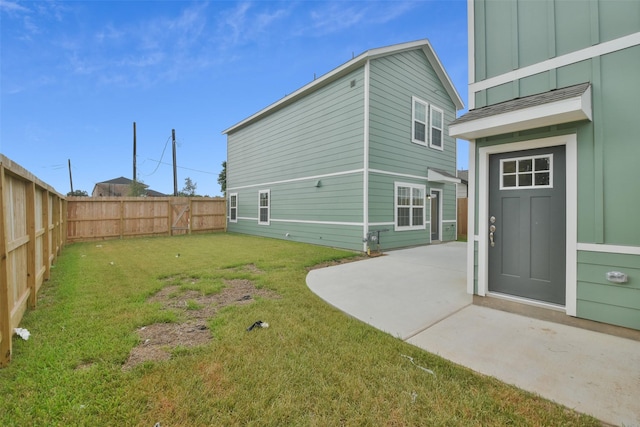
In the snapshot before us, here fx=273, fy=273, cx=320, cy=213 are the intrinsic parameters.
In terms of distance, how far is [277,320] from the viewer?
329cm

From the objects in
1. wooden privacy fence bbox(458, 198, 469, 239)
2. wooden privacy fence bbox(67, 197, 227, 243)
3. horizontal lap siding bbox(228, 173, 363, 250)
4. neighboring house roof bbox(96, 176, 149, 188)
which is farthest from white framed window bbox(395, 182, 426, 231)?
neighboring house roof bbox(96, 176, 149, 188)

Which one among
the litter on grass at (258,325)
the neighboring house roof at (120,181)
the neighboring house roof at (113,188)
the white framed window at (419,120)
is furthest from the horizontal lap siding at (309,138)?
the neighboring house roof at (120,181)

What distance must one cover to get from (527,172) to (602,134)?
31.2 inches

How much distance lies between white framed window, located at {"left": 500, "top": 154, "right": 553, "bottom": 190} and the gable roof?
19.7 feet

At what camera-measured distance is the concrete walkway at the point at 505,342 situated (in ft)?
6.67

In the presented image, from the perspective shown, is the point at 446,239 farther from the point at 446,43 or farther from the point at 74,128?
the point at 74,128

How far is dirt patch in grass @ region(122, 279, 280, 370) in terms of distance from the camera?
2.60m

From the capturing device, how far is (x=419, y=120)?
1023cm

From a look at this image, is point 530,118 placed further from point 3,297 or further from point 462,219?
point 462,219

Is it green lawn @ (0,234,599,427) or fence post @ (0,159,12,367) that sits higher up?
fence post @ (0,159,12,367)

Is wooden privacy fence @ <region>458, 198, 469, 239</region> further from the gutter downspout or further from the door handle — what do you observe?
the door handle

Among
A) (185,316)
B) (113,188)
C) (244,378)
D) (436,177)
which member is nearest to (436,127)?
(436,177)

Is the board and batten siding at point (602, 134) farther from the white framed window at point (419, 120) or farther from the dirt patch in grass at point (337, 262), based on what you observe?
the white framed window at point (419, 120)

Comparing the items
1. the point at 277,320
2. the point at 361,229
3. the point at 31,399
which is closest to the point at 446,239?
the point at 361,229
